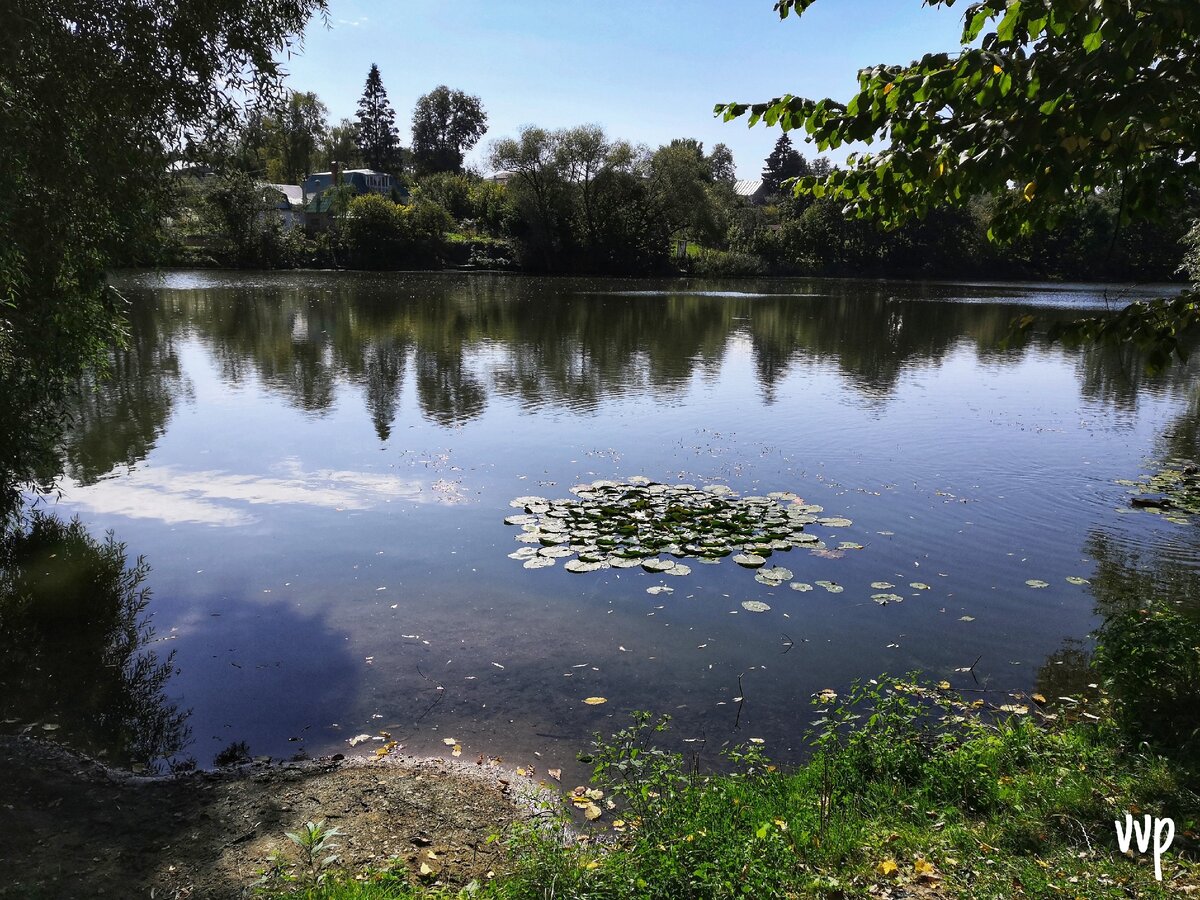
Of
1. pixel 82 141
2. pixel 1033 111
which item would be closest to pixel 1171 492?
pixel 1033 111

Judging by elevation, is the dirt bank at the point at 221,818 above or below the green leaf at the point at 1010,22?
below

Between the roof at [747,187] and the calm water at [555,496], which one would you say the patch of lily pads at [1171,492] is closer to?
the calm water at [555,496]

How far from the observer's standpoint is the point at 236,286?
2317 inches

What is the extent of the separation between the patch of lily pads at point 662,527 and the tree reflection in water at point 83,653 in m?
4.76

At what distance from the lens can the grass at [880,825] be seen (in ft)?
14.8

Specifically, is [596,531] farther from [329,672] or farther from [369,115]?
[369,115]

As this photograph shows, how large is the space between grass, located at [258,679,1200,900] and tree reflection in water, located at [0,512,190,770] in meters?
3.73

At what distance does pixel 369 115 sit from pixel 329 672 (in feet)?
408

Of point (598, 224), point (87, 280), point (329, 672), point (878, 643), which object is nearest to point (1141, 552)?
point (878, 643)

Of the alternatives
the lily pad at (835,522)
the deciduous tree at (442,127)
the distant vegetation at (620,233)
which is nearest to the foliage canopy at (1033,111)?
the lily pad at (835,522)

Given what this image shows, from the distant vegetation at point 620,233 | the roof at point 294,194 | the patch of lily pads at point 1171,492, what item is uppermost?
the roof at point 294,194

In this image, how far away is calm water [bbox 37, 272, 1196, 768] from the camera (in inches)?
316

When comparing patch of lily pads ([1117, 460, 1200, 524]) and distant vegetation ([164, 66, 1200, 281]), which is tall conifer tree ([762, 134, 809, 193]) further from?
patch of lily pads ([1117, 460, 1200, 524])

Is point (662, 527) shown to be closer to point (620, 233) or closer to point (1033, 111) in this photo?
point (1033, 111)
